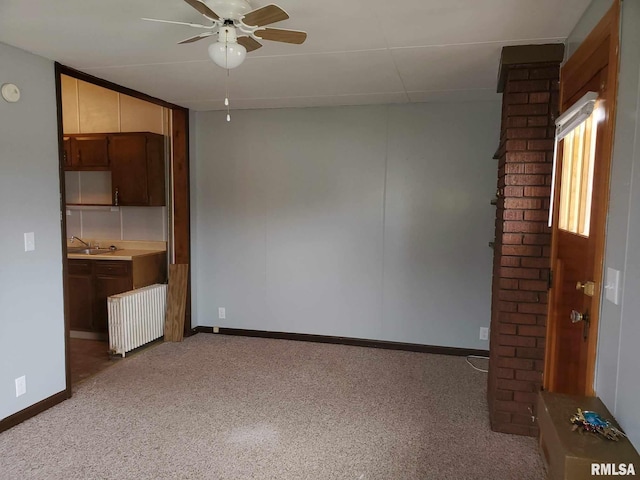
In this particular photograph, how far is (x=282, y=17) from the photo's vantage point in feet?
6.06

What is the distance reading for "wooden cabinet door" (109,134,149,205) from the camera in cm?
449

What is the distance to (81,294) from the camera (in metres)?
4.51

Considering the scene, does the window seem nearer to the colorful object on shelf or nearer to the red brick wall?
the red brick wall

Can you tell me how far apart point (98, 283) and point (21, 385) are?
1.69m

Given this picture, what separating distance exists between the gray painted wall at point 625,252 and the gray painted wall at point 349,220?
246 cm

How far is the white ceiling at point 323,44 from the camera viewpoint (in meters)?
2.14

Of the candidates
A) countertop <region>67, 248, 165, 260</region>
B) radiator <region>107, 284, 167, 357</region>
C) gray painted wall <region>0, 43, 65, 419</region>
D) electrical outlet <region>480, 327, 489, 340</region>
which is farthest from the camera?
countertop <region>67, 248, 165, 260</region>

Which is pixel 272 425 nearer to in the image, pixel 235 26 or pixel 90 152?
pixel 235 26

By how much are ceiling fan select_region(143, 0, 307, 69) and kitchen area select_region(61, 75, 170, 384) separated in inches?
106

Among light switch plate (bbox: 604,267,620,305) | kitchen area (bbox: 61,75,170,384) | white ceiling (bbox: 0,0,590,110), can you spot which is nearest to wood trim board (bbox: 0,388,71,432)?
kitchen area (bbox: 61,75,170,384)

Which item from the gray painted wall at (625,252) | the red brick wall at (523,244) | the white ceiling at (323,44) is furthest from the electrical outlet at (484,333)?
the gray painted wall at (625,252)

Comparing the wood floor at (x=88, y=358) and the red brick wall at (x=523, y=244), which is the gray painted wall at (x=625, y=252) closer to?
the red brick wall at (x=523, y=244)

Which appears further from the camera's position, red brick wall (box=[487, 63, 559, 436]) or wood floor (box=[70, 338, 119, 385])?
wood floor (box=[70, 338, 119, 385])

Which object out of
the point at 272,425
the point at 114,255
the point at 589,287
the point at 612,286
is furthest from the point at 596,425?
the point at 114,255
